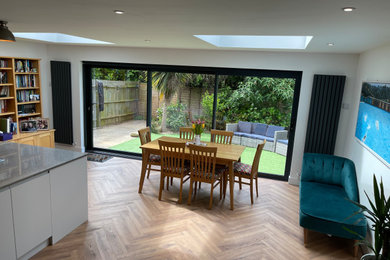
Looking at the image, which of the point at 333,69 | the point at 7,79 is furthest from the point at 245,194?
the point at 7,79

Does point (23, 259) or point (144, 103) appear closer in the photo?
point (23, 259)

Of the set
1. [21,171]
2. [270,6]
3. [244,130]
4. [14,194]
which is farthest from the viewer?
[244,130]

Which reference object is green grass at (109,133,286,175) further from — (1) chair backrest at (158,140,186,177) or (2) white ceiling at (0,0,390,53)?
(2) white ceiling at (0,0,390,53)

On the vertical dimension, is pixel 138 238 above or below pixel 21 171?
below

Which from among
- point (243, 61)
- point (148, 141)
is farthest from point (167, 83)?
point (243, 61)

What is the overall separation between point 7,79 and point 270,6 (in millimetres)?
5358

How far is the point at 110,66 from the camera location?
237 inches

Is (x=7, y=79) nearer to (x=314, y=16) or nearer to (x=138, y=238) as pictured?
(x=138, y=238)

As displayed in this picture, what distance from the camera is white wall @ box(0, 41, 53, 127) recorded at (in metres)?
5.18

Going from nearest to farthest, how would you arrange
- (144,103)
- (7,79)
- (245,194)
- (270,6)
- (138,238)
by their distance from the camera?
(270,6)
(138,238)
(245,194)
(7,79)
(144,103)

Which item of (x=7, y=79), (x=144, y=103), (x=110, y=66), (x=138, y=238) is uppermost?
(x=110, y=66)

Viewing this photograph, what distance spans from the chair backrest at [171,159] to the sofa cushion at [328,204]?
5.68 ft

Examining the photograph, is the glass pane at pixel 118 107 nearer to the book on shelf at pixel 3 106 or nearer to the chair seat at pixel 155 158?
the book on shelf at pixel 3 106

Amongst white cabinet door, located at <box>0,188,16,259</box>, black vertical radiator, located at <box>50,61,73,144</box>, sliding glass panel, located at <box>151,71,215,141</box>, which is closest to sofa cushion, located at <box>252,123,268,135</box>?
sliding glass panel, located at <box>151,71,215,141</box>
